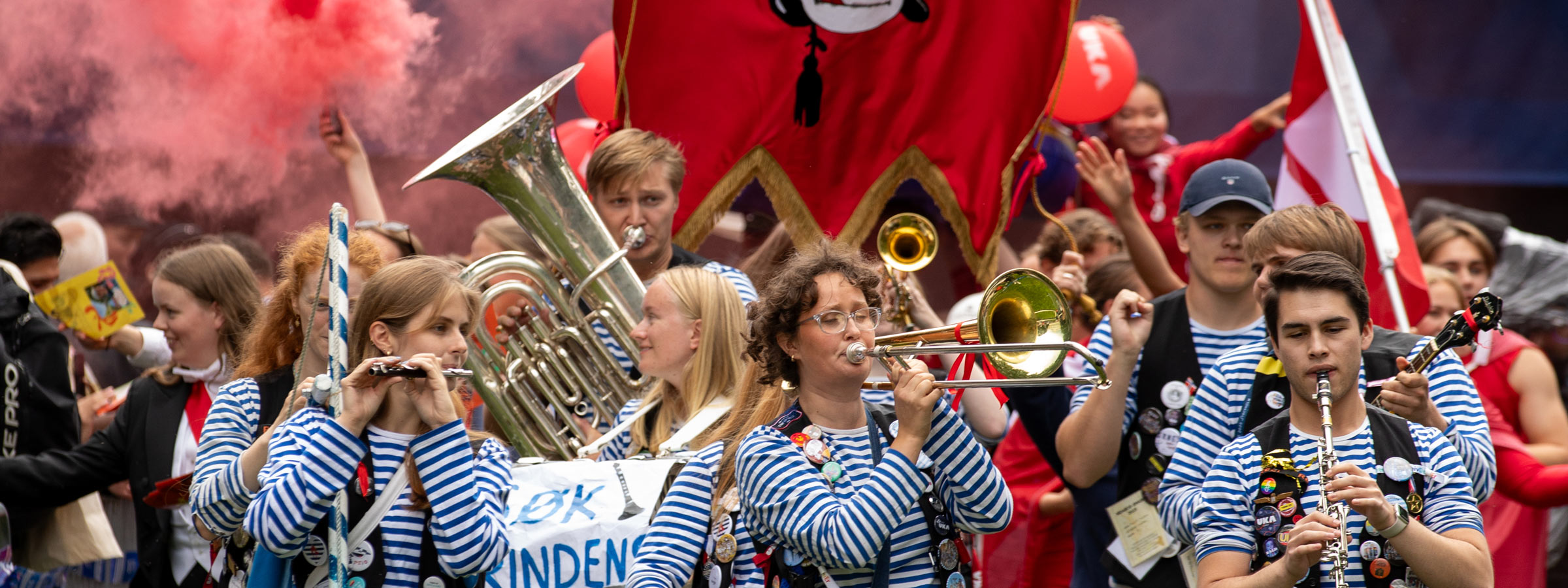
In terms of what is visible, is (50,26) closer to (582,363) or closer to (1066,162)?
(582,363)

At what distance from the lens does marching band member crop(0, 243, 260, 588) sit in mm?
4336

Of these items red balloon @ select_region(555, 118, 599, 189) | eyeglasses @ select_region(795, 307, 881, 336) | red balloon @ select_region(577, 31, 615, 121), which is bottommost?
eyeglasses @ select_region(795, 307, 881, 336)

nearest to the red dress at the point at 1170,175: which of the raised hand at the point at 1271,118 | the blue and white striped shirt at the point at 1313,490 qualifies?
the raised hand at the point at 1271,118

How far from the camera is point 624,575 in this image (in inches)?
144

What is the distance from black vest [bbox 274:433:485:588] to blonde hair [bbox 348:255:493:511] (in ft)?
0.88

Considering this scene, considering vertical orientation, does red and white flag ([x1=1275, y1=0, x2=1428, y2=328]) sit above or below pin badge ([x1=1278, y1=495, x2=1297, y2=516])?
above

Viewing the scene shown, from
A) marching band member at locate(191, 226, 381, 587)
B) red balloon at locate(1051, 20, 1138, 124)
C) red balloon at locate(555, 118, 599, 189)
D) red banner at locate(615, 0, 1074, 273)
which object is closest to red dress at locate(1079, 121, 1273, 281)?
red balloon at locate(1051, 20, 1138, 124)

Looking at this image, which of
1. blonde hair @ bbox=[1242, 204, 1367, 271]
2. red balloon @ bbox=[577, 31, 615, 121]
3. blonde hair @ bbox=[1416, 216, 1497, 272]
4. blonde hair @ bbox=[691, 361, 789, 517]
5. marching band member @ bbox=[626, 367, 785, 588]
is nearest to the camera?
marching band member @ bbox=[626, 367, 785, 588]

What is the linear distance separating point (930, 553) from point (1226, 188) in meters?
1.70

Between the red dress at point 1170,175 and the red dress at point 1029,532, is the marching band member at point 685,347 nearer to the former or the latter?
the red dress at point 1029,532

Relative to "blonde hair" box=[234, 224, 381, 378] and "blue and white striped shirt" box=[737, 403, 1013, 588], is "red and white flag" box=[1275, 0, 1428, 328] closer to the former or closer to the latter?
"blue and white striped shirt" box=[737, 403, 1013, 588]

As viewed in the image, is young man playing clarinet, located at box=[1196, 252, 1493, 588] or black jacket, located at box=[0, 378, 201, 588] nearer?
young man playing clarinet, located at box=[1196, 252, 1493, 588]

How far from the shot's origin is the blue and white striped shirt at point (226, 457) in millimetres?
3352

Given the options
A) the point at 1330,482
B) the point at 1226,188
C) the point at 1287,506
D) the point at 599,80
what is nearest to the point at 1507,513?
the point at 1226,188
